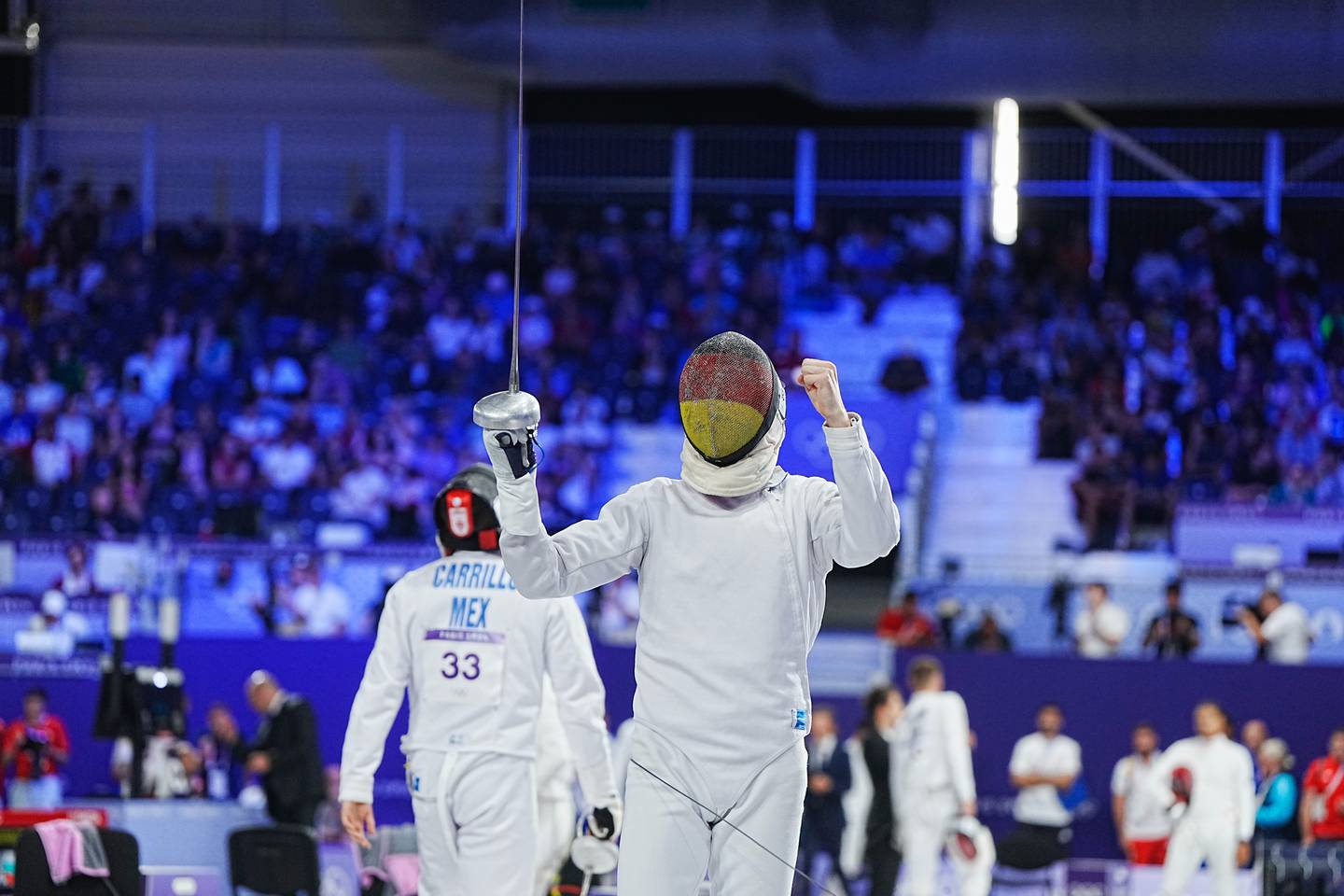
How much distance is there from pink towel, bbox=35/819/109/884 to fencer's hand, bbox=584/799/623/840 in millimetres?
2331

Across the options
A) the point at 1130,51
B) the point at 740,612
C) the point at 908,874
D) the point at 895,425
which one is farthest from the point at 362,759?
the point at 1130,51

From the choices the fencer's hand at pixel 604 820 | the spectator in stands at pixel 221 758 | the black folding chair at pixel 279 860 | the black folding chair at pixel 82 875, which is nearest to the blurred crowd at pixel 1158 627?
the spectator in stands at pixel 221 758

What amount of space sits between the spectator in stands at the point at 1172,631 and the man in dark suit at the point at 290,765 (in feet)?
20.6

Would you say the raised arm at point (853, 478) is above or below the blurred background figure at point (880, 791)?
above

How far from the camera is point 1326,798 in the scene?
38.5 ft

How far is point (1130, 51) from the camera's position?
18.5m

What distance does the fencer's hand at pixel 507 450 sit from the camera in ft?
14.4

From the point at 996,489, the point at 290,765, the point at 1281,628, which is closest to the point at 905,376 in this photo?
the point at 996,489

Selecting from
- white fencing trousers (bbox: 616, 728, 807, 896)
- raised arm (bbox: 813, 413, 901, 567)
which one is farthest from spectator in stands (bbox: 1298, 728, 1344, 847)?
raised arm (bbox: 813, 413, 901, 567)

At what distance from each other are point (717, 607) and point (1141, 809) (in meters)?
8.47

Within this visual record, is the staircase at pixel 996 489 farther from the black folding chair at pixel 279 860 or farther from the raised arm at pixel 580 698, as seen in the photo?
the raised arm at pixel 580 698

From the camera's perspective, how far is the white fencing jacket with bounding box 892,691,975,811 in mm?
11320

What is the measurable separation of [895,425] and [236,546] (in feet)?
21.7

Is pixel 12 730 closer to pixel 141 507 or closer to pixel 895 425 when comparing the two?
pixel 141 507
